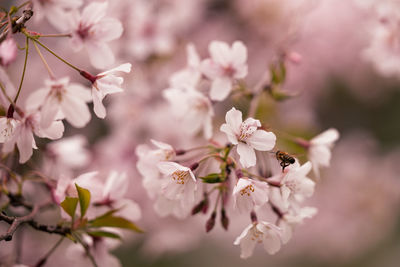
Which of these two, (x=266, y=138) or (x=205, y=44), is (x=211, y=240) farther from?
(x=266, y=138)

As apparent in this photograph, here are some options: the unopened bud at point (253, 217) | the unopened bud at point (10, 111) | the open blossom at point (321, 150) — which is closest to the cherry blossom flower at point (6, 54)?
the unopened bud at point (10, 111)

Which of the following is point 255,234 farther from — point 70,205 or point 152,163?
point 70,205

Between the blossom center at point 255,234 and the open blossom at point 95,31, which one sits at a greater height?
the open blossom at point 95,31

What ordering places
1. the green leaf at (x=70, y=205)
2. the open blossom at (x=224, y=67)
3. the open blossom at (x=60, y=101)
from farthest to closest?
the open blossom at (x=224, y=67) → the green leaf at (x=70, y=205) → the open blossom at (x=60, y=101)

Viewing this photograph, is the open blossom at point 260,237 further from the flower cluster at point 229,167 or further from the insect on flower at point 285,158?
the insect on flower at point 285,158

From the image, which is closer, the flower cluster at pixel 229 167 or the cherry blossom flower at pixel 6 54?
the flower cluster at pixel 229 167

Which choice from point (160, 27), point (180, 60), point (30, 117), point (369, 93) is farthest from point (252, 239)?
point (369, 93)

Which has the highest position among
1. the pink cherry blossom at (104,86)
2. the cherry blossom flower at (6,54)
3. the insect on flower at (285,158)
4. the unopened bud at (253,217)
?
the cherry blossom flower at (6,54)
